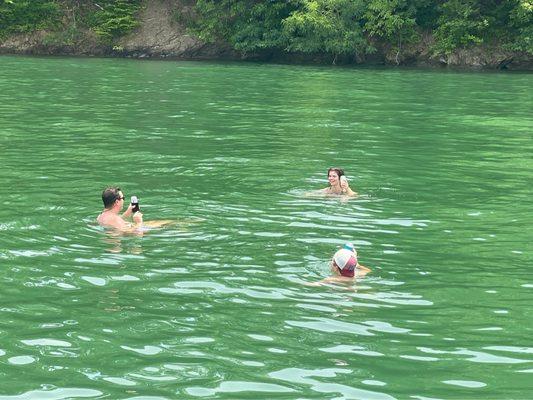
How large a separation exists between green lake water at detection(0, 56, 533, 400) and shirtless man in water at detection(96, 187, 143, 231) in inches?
Result: 9.3

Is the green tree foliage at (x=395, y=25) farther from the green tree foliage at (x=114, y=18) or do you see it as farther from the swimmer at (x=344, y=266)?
the swimmer at (x=344, y=266)

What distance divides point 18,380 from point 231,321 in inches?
94.1

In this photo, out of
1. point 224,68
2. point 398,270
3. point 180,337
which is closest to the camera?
point 180,337

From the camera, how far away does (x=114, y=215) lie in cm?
1402

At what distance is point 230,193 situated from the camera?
16.9 metres

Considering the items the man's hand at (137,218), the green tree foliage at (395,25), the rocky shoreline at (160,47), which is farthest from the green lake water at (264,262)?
the rocky shoreline at (160,47)

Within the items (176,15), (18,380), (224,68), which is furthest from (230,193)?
(176,15)

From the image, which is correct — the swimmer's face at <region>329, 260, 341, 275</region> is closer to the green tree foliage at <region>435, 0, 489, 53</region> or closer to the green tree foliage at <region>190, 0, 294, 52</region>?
the green tree foliage at <region>435, 0, 489, 53</region>

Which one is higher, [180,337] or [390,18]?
[390,18]

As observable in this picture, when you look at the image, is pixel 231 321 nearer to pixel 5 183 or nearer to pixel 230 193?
pixel 230 193

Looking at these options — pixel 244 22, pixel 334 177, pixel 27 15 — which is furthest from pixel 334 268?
pixel 27 15

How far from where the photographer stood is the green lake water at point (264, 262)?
8.41 metres

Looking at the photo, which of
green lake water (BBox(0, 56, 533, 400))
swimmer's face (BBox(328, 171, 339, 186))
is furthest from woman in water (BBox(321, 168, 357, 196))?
green lake water (BBox(0, 56, 533, 400))

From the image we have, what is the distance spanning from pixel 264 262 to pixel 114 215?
286 cm
